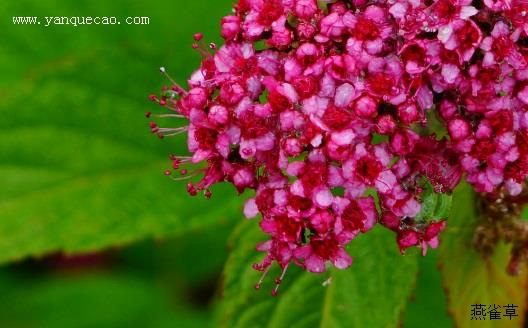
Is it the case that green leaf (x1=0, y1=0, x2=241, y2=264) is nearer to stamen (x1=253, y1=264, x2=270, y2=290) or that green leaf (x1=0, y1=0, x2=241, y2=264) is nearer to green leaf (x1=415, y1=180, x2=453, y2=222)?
stamen (x1=253, y1=264, x2=270, y2=290)

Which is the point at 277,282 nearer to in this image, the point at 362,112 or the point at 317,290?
the point at 317,290

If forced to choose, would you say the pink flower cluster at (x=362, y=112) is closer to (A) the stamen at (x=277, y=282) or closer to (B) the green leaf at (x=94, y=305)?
(A) the stamen at (x=277, y=282)

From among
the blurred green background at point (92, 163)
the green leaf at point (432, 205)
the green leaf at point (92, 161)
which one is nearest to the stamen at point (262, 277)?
the blurred green background at point (92, 163)

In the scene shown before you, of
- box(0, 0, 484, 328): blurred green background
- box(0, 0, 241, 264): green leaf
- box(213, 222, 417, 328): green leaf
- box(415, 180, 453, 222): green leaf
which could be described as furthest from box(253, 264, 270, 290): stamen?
box(415, 180, 453, 222): green leaf

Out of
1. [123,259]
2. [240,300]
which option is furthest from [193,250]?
[240,300]

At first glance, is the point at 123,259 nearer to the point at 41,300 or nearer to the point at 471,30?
the point at 41,300
